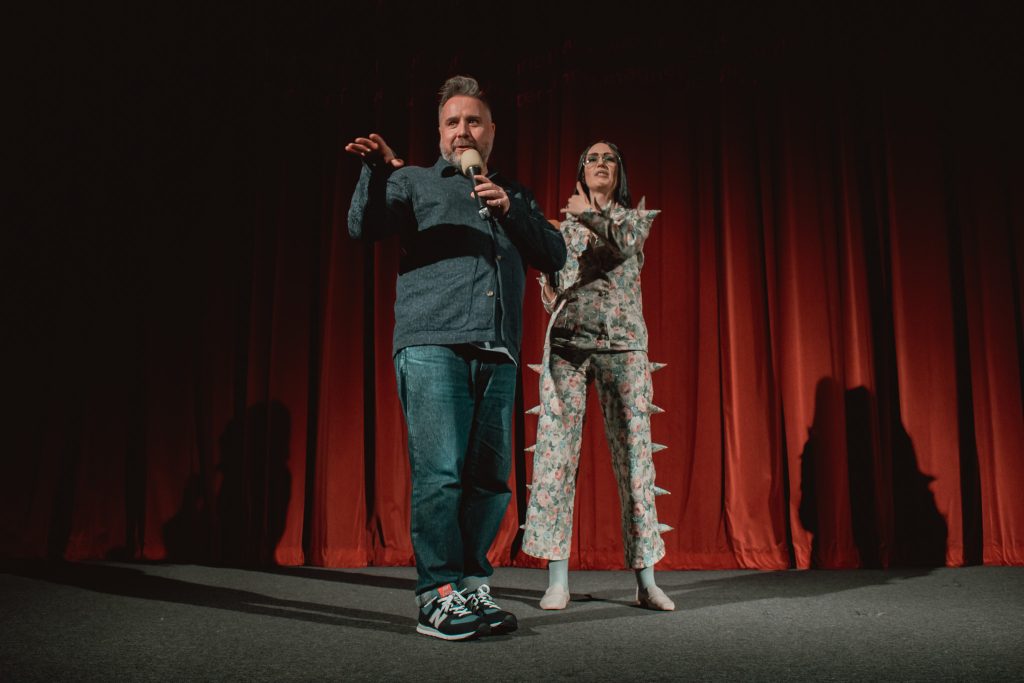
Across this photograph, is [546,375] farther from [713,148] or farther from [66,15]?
[66,15]

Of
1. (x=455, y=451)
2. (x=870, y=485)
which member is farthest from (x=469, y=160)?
(x=870, y=485)

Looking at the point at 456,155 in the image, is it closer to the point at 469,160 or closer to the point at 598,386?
the point at 469,160

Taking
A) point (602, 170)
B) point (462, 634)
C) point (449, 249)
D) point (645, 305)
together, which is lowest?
point (462, 634)

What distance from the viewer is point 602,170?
2377 millimetres

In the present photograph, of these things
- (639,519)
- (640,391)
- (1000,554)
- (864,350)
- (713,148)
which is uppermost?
(713,148)

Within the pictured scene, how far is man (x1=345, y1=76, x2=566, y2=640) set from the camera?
1659mm

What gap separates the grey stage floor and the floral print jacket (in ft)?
2.54

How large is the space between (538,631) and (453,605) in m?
0.27

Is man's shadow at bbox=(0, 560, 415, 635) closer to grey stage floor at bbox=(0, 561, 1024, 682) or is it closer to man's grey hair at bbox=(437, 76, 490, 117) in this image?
grey stage floor at bbox=(0, 561, 1024, 682)

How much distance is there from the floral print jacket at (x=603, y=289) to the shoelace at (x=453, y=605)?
0.86 metres

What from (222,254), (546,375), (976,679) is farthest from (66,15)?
(976,679)

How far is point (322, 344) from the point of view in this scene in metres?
3.57

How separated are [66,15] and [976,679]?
14.5ft

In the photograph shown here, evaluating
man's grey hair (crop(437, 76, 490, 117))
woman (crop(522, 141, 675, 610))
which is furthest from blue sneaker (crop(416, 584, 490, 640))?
man's grey hair (crop(437, 76, 490, 117))
